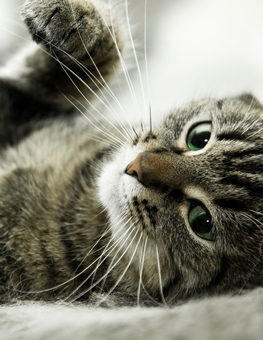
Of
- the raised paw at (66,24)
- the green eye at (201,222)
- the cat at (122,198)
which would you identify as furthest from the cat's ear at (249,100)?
the raised paw at (66,24)

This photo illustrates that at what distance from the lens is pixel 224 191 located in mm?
651

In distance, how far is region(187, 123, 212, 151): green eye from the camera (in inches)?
29.3

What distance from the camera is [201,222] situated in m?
0.68

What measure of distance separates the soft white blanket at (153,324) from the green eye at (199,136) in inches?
14.0

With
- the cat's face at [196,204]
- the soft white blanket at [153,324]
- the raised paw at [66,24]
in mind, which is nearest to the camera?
the soft white blanket at [153,324]

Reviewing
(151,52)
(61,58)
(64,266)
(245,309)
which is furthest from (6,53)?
(245,309)

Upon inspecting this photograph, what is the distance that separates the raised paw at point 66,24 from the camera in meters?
0.75

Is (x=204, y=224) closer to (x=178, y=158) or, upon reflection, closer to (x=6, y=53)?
(x=178, y=158)

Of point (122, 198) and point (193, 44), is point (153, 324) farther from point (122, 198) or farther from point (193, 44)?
point (193, 44)

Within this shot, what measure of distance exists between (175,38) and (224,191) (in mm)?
995

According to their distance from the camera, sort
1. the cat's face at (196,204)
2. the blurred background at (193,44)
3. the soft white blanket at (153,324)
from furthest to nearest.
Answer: the blurred background at (193,44) → the cat's face at (196,204) → the soft white blanket at (153,324)

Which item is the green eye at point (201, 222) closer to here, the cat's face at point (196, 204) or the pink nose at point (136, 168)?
the cat's face at point (196, 204)

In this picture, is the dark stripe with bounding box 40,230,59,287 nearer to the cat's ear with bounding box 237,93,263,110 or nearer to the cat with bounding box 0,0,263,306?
the cat with bounding box 0,0,263,306

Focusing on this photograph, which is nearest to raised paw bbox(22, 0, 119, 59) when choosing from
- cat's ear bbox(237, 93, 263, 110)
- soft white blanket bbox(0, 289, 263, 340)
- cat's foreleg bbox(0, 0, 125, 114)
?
cat's foreleg bbox(0, 0, 125, 114)
